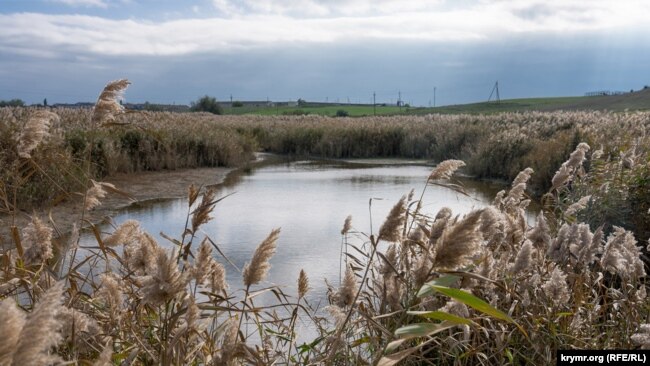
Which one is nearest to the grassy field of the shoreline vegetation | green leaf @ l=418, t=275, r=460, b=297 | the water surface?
the water surface

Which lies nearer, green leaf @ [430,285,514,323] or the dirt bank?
green leaf @ [430,285,514,323]

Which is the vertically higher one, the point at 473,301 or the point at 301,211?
the point at 473,301

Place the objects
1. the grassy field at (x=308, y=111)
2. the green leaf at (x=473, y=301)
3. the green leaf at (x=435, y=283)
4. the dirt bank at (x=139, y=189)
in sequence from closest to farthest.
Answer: the green leaf at (x=473, y=301) < the green leaf at (x=435, y=283) < the dirt bank at (x=139, y=189) < the grassy field at (x=308, y=111)

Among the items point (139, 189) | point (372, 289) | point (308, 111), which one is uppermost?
point (308, 111)

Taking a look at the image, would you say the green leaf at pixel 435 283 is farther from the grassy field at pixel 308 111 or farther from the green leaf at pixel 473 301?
the grassy field at pixel 308 111

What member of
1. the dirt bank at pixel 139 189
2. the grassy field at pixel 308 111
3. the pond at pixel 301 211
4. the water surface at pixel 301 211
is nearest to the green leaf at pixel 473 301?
the pond at pixel 301 211

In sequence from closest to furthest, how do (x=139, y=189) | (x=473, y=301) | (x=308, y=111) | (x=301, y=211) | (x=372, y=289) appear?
(x=473, y=301) < (x=372, y=289) < (x=301, y=211) < (x=139, y=189) < (x=308, y=111)

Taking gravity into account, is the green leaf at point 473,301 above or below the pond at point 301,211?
above

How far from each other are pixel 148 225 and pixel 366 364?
6.35 meters

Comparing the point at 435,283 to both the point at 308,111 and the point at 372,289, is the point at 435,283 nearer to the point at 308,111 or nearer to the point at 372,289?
the point at 372,289

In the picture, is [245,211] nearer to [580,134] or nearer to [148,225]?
[148,225]

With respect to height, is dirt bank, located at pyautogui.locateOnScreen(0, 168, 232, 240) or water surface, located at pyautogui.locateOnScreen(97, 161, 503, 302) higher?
dirt bank, located at pyautogui.locateOnScreen(0, 168, 232, 240)

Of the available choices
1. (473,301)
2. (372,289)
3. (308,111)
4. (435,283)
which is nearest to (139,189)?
(372,289)

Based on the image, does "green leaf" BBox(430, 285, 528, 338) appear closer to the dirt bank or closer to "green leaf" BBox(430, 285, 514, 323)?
"green leaf" BBox(430, 285, 514, 323)
